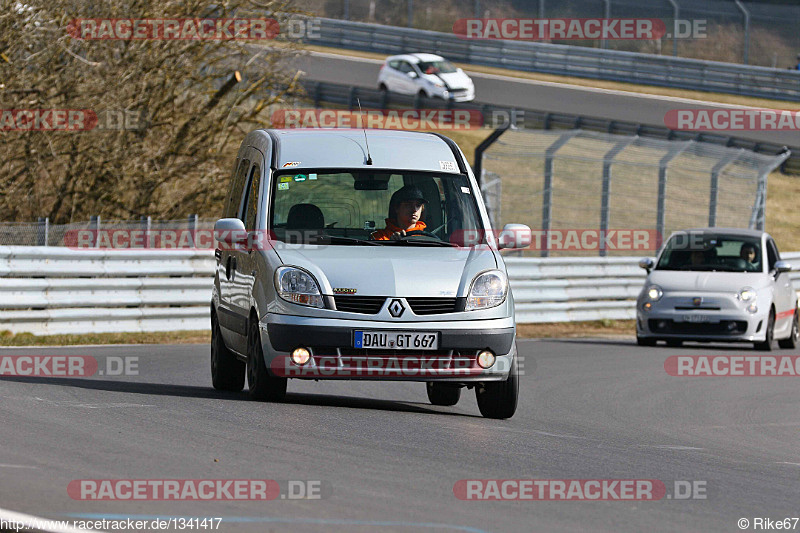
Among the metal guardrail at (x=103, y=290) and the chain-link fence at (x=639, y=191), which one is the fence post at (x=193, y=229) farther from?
the chain-link fence at (x=639, y=191)

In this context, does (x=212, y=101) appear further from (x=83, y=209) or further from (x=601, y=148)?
(x=601, y=148)

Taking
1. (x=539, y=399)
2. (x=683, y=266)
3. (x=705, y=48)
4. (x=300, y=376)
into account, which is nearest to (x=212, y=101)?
(x=683, y=266)

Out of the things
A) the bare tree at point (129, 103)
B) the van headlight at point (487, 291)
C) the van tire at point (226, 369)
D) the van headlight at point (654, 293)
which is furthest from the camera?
the bare tree at point (129, 103)

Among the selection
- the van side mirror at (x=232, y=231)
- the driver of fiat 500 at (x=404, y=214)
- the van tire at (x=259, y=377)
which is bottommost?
the van tire at (x=259, y=377)

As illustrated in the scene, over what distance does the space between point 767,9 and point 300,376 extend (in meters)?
36.6

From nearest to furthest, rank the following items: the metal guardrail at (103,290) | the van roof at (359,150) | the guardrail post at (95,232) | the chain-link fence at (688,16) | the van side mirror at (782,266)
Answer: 1. the van roof at (359,150)
2. the metal guardrail at (103,290)
3. the guardrail post at (95,232)
4. the van side mirror at (782,266)
5. the chain-link fence at (688,16)

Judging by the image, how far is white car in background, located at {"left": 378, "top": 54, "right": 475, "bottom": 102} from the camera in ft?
140

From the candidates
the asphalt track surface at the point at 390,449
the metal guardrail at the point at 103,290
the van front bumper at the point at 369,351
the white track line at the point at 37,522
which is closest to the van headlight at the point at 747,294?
the asphalt track surface at the point at 390,449

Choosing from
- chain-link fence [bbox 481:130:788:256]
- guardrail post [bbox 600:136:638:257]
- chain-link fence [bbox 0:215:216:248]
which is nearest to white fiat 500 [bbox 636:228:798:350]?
chain-link fence [bbox 481:130:788:256]

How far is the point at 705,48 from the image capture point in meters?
47.5

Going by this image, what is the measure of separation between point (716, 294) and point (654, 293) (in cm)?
81

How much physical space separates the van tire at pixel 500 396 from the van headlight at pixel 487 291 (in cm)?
51

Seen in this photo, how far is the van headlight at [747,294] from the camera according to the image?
59.7 ft

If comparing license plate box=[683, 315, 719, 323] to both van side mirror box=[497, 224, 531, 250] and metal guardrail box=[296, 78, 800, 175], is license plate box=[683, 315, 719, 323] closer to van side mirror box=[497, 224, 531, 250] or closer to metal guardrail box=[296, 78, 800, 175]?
van side mirror box=[497, 224, 531, 250]
